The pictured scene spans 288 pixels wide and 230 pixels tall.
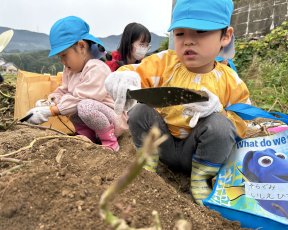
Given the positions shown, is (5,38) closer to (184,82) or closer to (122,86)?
(122,86)

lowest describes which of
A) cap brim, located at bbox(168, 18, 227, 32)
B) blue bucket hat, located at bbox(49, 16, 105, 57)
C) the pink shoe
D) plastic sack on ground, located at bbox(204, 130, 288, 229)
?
the pink shoe

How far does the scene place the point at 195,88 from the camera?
5.19 ft

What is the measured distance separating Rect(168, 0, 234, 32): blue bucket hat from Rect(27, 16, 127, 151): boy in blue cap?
0.89m

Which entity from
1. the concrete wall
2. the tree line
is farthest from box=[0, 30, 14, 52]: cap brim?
the concrete wall

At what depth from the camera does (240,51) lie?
5.32 m

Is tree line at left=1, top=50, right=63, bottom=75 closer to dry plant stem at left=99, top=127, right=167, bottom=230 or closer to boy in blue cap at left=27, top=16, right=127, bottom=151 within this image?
boy in blue cap at left=27, top=16, right=127, bottom=151

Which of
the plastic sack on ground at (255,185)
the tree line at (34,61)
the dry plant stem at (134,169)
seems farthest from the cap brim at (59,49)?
the dry plant stem at (134,169)

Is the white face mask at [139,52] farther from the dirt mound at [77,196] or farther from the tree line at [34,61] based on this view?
the dirt mound at [77,196]

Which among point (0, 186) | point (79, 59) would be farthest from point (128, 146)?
point (0, 186)

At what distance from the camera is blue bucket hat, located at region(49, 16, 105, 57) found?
2.30m

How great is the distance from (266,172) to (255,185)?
6 centimetres

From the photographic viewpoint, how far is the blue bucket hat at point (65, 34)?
7.55 feet

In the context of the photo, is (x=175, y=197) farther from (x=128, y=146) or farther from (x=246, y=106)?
(x=128, y=146)

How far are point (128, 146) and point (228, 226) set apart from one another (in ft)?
4.01
